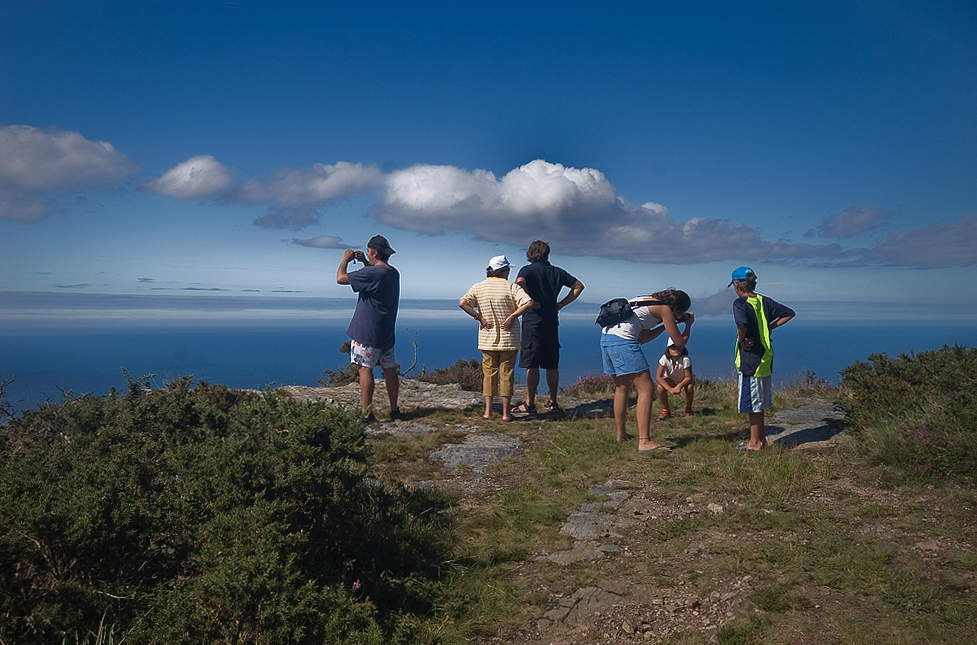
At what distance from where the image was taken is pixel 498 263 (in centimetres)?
792

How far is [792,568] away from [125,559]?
376 centimetres

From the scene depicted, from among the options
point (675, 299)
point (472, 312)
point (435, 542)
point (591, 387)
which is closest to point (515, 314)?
point (472, 312)

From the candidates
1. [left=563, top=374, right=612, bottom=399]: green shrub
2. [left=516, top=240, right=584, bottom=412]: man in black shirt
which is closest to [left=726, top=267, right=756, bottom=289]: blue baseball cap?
[left=516, top=240, right=584, bottom=412]: man in black shirt

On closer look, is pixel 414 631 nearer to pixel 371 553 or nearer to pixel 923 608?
pixel 371 553

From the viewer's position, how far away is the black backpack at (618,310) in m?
6.38

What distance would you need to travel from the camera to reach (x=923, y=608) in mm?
3066

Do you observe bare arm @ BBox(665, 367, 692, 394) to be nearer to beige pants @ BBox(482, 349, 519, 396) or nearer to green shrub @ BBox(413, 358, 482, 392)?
beige pants @ BBox(482, 349, 519, 396)

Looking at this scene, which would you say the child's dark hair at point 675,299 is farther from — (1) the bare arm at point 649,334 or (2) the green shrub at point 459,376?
(2) the green shrub at point 459,376

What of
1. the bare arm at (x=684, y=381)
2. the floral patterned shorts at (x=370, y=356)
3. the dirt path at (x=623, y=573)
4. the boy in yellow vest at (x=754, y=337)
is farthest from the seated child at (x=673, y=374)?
the floral patterned shorts at (x=370, y=356)

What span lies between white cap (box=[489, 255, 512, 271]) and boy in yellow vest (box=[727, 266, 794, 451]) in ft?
9.71

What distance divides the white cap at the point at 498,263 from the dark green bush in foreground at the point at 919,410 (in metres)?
4.54

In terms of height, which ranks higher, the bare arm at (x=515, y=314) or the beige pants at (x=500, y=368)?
the bare arm at (x=515, y=314)

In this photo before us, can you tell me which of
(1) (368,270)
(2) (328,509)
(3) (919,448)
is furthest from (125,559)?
(3) (919,448)

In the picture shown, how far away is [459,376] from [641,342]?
6846 millimetres
